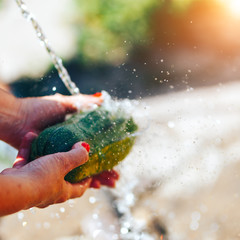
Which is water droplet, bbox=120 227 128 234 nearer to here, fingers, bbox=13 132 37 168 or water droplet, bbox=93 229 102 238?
water droplet, bbox=93 229 102 238

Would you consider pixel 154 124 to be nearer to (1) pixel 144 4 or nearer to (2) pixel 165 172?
(2) pixel 165 172

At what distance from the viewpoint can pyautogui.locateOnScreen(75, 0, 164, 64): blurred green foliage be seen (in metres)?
3.29

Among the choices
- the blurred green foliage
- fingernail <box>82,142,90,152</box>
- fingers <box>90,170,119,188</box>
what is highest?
fingernail <box>82,142,90,152</box>

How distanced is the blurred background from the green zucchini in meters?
0.20

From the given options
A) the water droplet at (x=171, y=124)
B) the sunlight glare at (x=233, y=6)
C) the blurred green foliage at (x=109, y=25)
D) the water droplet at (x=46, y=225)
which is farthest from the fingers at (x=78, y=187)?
the sunlight glare at (x=233, y=6)

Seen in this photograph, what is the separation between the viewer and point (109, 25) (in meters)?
3.50

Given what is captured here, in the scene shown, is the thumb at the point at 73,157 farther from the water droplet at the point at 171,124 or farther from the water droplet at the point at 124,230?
the water droplet at the point at 171,124

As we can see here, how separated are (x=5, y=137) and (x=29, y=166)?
0.69m

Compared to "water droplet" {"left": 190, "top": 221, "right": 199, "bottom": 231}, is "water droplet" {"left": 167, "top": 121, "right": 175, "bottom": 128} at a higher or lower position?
higher

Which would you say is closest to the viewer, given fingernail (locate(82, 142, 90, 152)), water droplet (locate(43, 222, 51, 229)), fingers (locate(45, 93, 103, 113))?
fingernail (locate(82, 142, 90, 152))

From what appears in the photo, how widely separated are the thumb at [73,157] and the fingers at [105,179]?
40cm

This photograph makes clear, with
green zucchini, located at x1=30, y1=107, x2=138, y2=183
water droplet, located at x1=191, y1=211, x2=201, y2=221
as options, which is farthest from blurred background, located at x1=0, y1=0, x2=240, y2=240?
green zucchini, located at x1=30, y1=107, x2=138, y2=183

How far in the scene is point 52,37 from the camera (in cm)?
339

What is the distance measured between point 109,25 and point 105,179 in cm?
206
